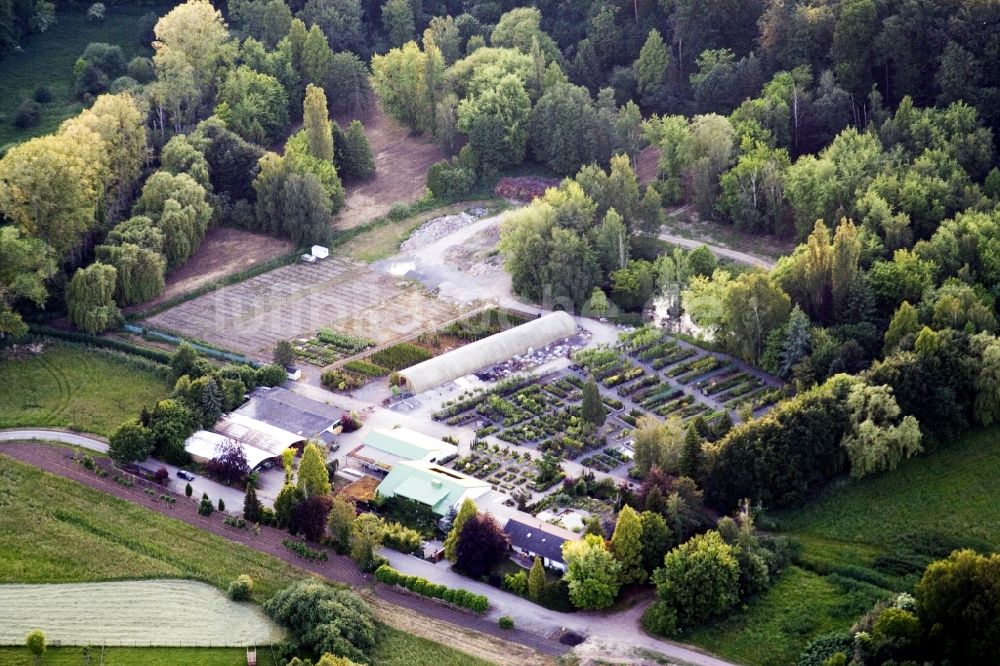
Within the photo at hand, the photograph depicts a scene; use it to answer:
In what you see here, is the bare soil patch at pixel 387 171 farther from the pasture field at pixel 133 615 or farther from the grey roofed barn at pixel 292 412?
the pasture field at pixel 133 615

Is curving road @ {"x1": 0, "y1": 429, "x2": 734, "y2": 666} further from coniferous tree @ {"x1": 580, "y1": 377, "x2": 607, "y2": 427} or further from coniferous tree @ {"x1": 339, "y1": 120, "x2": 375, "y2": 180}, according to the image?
coniferous tree @ {"x1": 339, "y1": 120, "x2": 375, "y2": 180}

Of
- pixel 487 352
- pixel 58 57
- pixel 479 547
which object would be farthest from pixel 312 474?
pixel 58 57

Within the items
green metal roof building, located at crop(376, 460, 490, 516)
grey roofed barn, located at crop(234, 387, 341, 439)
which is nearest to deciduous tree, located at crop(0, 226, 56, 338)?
grey roofed barn, located at crop(234, 387, 341, 439)

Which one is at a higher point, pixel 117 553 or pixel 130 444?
pixel 130 444

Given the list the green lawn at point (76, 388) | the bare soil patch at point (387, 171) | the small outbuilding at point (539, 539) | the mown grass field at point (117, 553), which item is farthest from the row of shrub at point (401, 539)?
the bare soil patch at point (387, 171)

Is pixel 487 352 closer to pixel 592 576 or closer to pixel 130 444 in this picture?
pixel 130 444
